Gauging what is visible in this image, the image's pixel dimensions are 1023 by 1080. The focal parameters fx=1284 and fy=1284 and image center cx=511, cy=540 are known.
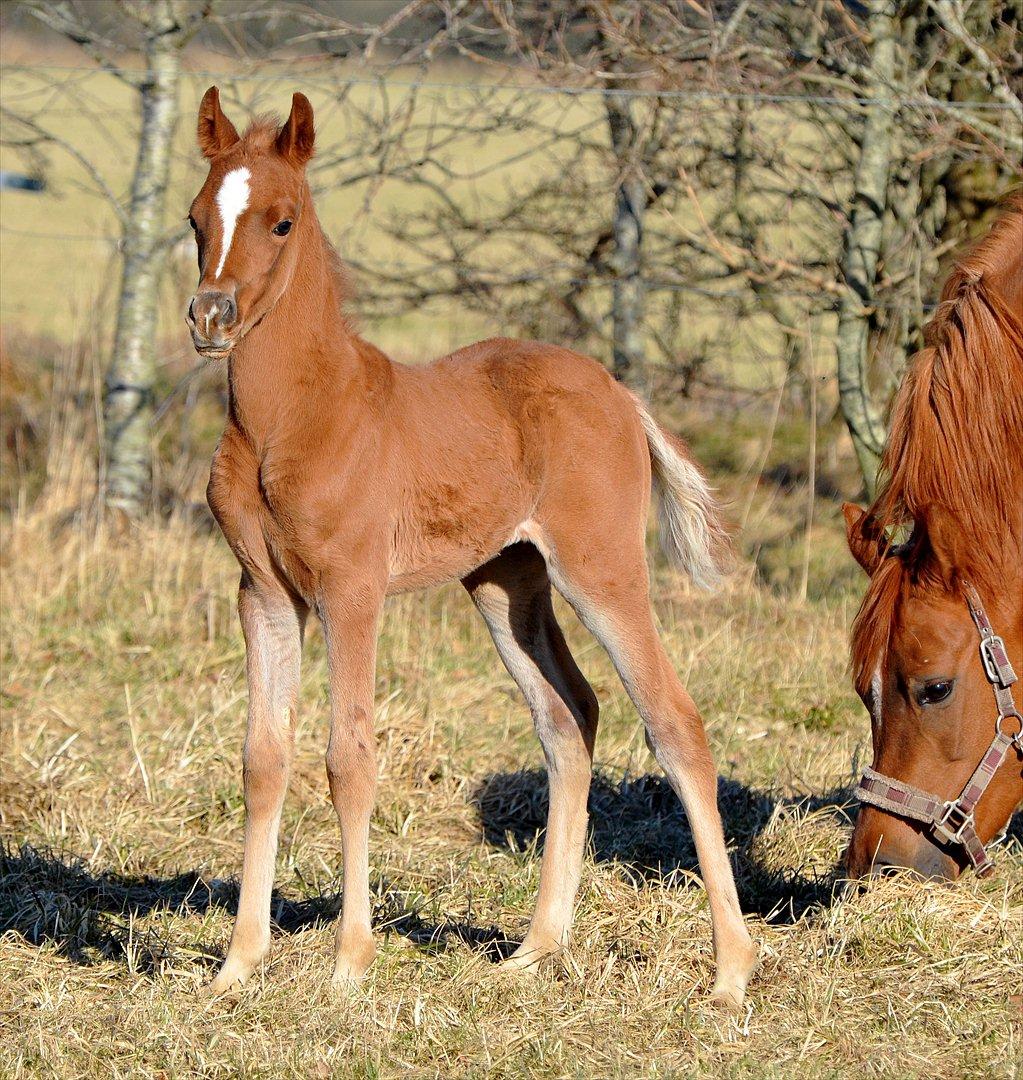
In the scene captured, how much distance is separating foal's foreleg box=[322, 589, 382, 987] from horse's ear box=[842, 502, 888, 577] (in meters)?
1.23

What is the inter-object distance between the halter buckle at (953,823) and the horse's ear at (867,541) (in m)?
0.60

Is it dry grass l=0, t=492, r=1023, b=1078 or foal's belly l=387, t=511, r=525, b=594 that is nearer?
dry grass l=0, t=492, r=1023, b=1078

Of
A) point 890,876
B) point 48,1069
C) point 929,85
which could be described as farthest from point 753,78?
point 48,1069

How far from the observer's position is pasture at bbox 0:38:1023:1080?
9.38 ft

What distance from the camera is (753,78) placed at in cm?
612

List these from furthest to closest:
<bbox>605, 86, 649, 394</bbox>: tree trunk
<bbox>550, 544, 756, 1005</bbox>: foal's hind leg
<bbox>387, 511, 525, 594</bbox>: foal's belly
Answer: <bbox>605, 86, 649, 394</bbox>: tree trunk, <bbox>550, 544, 756, 1005</bbox>: foal's hind leg, <bbox>387, 511, 525, 594</bbox>: foal's belly

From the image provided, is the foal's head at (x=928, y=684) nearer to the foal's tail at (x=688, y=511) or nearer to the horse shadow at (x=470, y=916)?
the horse shadow at (x=470, y=916)

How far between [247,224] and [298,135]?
295 millimetres

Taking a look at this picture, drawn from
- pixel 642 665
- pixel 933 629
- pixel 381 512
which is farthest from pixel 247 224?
pixel 933 629

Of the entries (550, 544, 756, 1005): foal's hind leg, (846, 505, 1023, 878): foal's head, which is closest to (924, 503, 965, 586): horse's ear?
(846, 505, 1023, 878): foal's head

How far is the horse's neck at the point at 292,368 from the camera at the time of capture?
302cm

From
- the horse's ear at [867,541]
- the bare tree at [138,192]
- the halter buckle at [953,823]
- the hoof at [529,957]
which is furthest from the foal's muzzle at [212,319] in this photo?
the bare tree at [138,192]

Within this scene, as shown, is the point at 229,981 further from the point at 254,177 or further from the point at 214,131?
the point at 214,131

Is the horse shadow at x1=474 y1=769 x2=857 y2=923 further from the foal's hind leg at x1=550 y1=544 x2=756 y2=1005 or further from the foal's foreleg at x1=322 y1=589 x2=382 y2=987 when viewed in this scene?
the foal's foreleg at x1=322 y1=589 x2=382 y2=987
